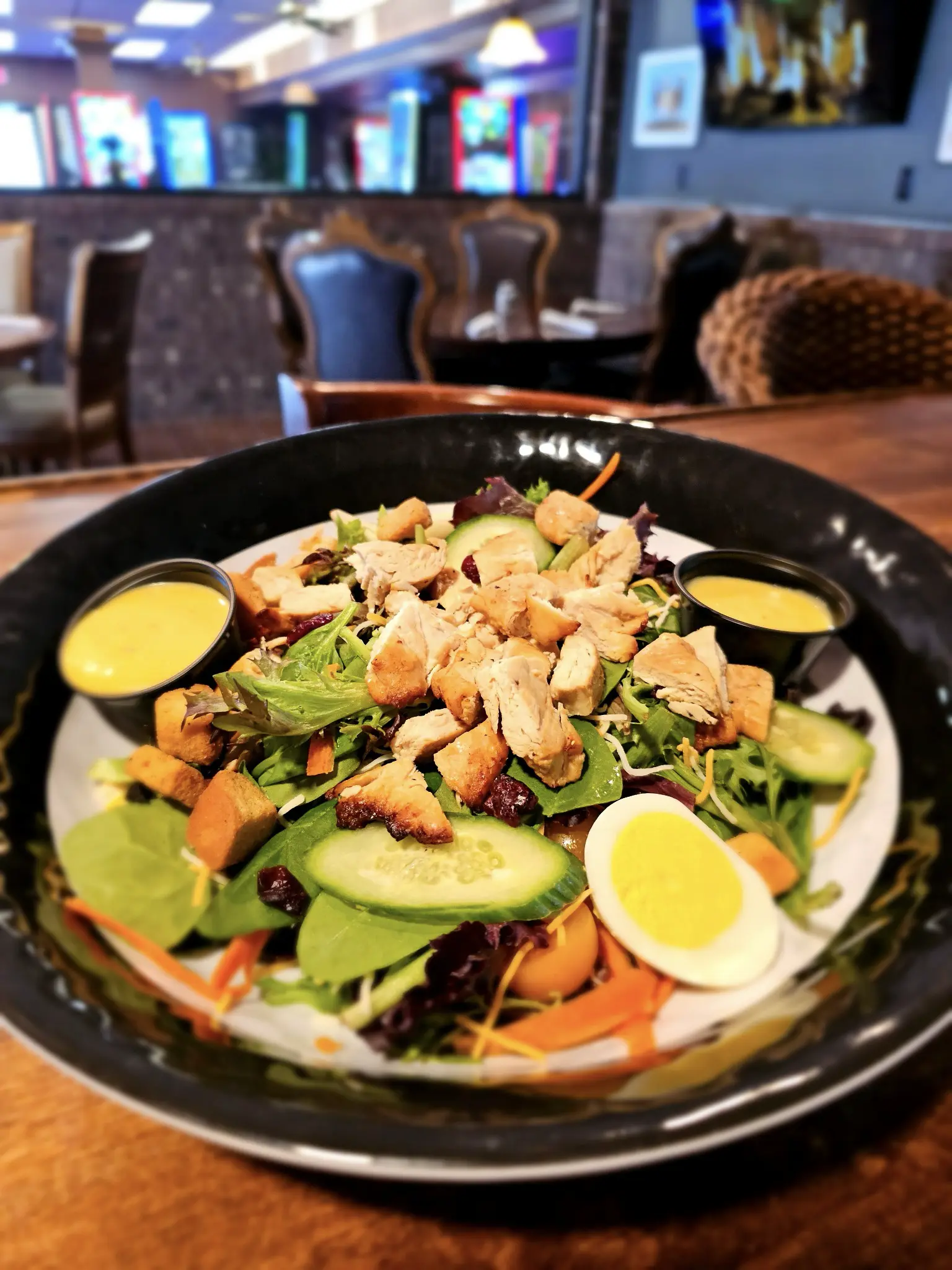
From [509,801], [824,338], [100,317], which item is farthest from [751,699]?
[100,317]

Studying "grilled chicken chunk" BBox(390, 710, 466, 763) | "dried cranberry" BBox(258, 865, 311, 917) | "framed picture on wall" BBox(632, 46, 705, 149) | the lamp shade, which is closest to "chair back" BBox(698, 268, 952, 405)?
"grilled chicken chunk" BBox(390, 710, 466, 763)

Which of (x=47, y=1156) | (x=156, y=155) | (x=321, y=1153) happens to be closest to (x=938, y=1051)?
(x=321, y=1153)

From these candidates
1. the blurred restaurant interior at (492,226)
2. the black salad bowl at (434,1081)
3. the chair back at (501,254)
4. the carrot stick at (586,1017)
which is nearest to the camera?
the black salad bowl at (434,1081)

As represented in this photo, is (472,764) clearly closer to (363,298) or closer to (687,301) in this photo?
(363,298)

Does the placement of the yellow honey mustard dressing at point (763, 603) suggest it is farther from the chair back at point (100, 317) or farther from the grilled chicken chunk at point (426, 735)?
the chair back at point (100, 317)

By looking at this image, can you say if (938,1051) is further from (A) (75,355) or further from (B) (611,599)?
(A) (75,355)

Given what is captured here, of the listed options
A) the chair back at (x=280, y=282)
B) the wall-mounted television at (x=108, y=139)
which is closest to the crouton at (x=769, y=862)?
the chair back at (x=280, y=282)

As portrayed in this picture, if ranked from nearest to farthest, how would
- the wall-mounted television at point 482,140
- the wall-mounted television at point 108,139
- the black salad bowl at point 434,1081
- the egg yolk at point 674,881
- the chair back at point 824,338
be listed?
the black salad bowl at point 434,1081 < the egg yolk at point 674,881 < the chair back at point 824,338 < the wall-mounted television at point 108,139 < the wall-mounted television at point 482,140
